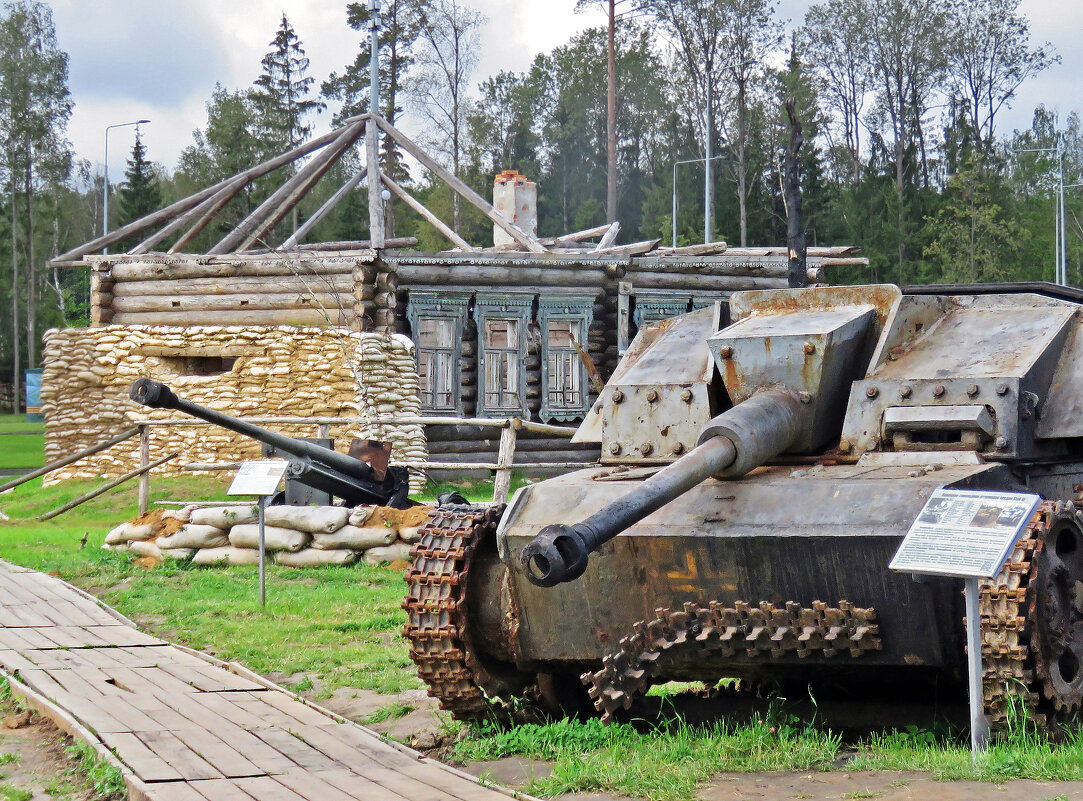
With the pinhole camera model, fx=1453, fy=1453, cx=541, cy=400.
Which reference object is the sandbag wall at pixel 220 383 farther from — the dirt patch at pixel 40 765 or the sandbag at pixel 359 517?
the dirt patch at pixel 40 765

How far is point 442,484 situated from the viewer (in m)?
20.9

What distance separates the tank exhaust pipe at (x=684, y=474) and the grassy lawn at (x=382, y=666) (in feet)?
2.78

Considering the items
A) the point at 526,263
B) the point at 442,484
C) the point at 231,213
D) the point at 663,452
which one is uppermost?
the point at 231,213

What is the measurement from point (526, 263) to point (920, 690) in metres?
16.3

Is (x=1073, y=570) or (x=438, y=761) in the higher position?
(x=1073, y=570)

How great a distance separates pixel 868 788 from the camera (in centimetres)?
520

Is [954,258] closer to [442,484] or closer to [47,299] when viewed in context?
[442,484]

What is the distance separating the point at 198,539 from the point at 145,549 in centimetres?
58

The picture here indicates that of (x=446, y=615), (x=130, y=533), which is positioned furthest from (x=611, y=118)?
(x=446, y=615)

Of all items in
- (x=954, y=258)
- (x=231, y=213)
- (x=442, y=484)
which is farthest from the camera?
(x=231, y=213)

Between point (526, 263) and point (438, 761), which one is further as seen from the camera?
point (526, 263)

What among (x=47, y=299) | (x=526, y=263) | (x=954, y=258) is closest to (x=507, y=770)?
(x=526, y=263)

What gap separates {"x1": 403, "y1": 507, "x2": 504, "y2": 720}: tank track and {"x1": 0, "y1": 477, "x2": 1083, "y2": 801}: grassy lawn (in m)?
0.25

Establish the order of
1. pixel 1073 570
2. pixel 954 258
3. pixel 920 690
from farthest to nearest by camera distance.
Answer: pixel 954 258
pixel 920 690
pixel 1073 570
